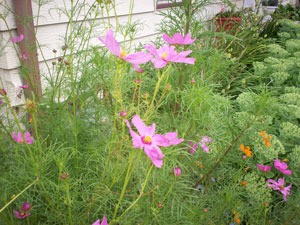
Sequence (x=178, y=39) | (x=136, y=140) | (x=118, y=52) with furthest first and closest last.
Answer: (x=178, y=39)
(x=118, y=52)
(x=136, y=140)

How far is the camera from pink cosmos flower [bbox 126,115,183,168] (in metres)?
0.65

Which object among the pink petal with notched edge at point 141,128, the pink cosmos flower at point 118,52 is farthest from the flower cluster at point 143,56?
the pink petal with notched edge at point 141,128

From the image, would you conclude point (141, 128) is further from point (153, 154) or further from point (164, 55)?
point (164, 55)

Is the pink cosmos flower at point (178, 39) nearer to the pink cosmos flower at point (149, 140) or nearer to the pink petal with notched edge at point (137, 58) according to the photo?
the pink petal with notched edge at point (137, 58)

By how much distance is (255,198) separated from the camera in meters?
1.43

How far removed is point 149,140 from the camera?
2.25 feet

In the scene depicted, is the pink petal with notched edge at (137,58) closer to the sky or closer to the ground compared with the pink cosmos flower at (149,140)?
closer to the sky

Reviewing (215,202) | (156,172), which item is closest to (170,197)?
(156,172)

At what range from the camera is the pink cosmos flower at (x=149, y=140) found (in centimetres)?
65

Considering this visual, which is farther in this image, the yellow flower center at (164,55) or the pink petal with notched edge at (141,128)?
the yellow flower center at (164,55)

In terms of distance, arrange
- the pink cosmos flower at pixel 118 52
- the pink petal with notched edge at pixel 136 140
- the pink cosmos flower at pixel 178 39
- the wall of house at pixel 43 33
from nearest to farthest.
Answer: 1. the pink petal with notched edge at pixel 136 140
2. the pink cosmos flower at pixel 118 52
3. the pink cosmos flower at pixel 178 39
4. the wall of house at pixel 43 33

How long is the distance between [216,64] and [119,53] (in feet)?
5.35

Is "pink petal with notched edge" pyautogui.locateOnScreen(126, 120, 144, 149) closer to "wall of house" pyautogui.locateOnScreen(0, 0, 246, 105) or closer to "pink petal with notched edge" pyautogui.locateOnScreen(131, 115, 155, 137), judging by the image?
"pink petal with notched edge" pyautogui.locateOnScreen(131, 115, 155, 137)

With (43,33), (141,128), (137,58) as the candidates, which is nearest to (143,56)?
(137,58)
